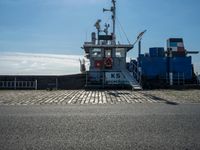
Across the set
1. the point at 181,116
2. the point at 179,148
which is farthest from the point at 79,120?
the point at 179,148

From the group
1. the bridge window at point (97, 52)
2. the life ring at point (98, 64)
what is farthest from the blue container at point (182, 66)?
the bridge window at point (97, 52)

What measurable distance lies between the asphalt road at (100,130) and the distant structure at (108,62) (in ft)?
51.5

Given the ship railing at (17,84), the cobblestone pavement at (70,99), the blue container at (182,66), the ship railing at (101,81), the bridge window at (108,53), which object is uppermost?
the bridge window at (108,53)

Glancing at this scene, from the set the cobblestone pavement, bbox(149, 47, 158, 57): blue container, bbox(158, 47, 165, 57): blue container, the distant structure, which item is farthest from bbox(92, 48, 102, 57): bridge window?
the cobblestone pavement

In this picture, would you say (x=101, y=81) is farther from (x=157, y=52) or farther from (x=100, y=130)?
(x=100, y=130)

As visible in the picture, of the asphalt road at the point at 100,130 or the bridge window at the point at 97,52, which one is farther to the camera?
the bridge window at the point at 97,52

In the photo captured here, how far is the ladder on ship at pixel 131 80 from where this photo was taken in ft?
75.4

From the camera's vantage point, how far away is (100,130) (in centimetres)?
691

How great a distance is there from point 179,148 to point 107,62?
21.1 m

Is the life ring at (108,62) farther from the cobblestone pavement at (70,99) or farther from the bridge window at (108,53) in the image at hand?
the cobblestone pavement at (70,99)

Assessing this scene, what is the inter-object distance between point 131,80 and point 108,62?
9.39 ft

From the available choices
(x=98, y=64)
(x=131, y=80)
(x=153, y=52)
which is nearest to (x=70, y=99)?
(x=131, y=80)

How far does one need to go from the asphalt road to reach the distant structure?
1571 cm

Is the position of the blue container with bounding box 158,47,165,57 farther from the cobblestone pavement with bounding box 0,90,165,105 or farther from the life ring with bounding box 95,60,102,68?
the cobblestone pavement with bounding box 0,90,165,105
